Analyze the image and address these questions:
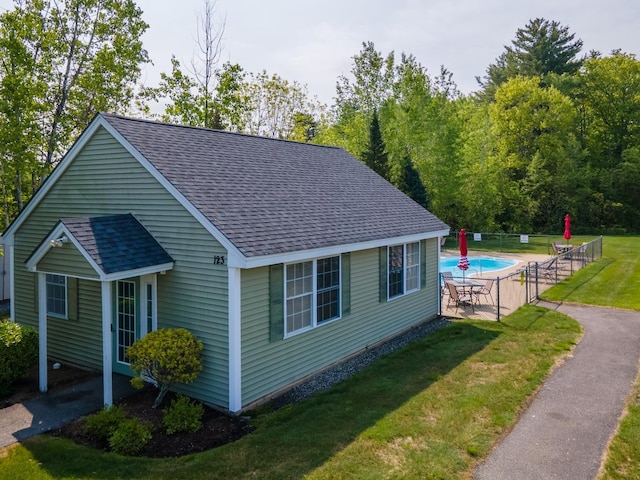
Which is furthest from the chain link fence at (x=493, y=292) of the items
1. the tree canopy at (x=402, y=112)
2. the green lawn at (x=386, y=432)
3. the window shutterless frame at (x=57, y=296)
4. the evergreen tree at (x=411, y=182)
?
the tree canopy at (x=402, y=112)

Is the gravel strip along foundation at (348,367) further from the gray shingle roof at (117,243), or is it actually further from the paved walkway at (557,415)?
the gray shingle roof at (117,243)

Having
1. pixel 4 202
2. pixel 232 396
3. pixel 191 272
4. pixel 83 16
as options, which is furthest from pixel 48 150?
pixel 232 396

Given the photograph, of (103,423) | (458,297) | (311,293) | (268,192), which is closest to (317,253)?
(311,293)

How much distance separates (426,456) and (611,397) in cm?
418

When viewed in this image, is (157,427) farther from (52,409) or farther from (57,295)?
(57,295)

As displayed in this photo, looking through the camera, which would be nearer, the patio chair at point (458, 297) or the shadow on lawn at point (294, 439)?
the shadow on lawn at point (294, 439)

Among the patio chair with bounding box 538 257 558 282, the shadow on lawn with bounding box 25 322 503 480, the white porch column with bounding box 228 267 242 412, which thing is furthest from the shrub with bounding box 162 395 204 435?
the patio chair with bounding box 538 257 558 282

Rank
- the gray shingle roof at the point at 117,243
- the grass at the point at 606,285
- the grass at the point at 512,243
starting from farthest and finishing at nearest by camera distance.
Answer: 1. the grass at the point at 512,243
2. the grass at the point at 606,285
3. the gray shingle roof at the point at 117,243

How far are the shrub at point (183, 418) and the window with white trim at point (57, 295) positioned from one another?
14.9ft

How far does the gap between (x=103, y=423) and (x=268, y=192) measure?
5.41 metres

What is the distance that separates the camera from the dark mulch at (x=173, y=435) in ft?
21.9

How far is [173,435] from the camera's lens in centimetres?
705

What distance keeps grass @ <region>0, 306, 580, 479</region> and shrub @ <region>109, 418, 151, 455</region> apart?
164 millimetres

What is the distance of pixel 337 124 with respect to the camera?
4075cm
